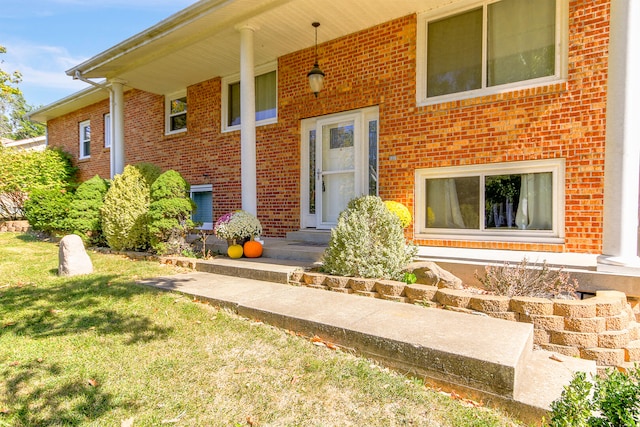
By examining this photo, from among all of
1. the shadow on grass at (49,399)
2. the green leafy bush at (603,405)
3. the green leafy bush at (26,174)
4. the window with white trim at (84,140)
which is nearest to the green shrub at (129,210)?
the shadow on grass at (49,399)

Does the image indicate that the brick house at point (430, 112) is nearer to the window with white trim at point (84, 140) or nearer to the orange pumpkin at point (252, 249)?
the orange pumpkin at point (252, 249)

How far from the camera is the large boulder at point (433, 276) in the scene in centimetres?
411

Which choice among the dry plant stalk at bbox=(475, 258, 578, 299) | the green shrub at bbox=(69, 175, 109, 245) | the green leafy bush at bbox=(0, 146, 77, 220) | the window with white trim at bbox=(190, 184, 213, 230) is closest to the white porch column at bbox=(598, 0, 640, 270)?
the dry plant stalk at bbox=(475, 258, 578, 299)

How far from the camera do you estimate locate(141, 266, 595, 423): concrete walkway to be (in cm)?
234

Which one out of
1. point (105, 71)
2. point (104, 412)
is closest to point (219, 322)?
point (104, 412)

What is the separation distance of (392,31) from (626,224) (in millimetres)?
4503

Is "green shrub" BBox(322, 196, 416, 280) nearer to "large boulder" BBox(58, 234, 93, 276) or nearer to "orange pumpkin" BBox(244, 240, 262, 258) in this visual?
"orange pumpkin" BBox(244, 240, 262, 258)

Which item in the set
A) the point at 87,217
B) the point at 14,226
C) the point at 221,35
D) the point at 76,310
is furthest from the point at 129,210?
the point at 14,226

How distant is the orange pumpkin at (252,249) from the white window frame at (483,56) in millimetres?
3605

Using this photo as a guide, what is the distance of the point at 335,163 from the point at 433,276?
3503 millimetres

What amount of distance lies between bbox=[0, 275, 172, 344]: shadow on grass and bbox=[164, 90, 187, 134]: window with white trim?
227 inches

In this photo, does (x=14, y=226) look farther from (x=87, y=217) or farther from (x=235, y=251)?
(x=235, y=251)

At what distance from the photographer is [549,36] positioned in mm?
5039

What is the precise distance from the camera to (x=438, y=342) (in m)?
2.71
